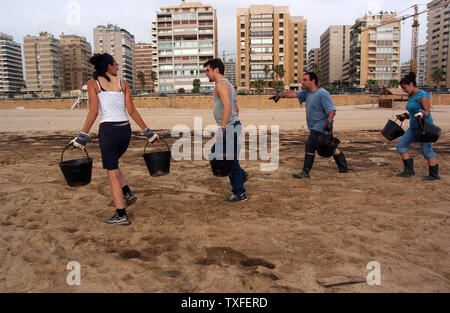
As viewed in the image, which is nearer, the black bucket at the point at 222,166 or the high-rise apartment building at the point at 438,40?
the black bucket at the point at 222,166

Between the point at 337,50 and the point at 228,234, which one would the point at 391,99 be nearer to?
the point at 228,234

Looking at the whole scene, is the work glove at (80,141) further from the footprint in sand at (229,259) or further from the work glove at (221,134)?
the footprint in sand at (229,259)

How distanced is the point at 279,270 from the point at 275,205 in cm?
176

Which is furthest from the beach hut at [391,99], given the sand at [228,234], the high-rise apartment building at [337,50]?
the high-rise apartment building at [337,50]

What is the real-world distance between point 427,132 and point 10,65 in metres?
177

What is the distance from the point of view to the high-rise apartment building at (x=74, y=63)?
472 ft

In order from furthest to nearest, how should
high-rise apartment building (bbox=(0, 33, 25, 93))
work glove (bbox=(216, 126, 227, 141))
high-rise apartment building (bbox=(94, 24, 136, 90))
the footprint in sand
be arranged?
high-rise apartment building (bbox=(0, 33, 25, 93))
high-rise apartment building (bbox=(94, 24, 136, 90))
work glove (bbox=(216, 126, 227, 141))
the footprint in sand

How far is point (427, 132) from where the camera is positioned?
5309 millimetres

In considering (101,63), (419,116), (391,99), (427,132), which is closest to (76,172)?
(101,63)

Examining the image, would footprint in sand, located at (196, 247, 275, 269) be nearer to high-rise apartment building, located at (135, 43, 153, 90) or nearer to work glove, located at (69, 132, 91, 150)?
work glove, located at (69, 132, 91, 150)

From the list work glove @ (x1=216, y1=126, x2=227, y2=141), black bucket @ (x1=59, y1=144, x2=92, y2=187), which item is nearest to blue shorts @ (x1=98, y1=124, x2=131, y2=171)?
black bucket @ (x1=59, y1=144, x2=92, y2=187)

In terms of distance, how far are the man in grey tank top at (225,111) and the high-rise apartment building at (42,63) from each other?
490ft

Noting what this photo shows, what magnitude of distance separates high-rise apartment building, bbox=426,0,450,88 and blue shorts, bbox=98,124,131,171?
12805cm

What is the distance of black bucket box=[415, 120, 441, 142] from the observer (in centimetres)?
531
